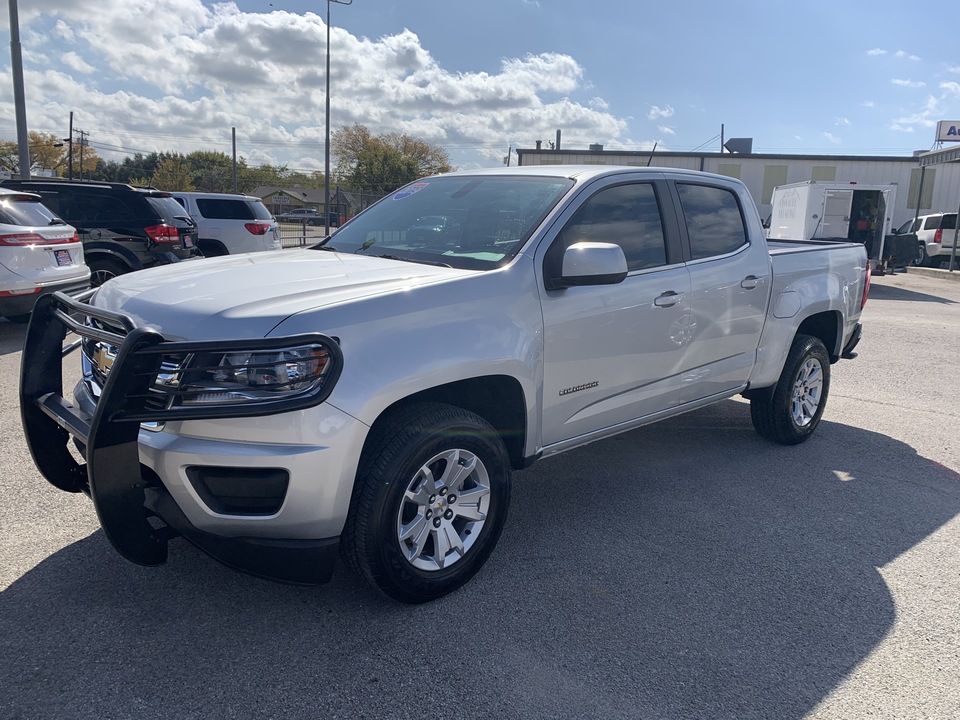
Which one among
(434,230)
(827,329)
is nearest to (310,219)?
(827,329)

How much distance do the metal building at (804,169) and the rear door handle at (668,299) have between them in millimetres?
33742

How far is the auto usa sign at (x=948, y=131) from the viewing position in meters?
47.6

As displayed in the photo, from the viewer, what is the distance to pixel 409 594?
3.05 m

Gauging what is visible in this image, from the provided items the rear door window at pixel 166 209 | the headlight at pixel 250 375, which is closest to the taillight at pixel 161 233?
the rear door window at pixel 166 209

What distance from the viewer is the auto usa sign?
156ft

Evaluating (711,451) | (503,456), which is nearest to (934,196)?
(711,451)

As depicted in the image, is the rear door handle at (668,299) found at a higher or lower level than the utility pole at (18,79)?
lower

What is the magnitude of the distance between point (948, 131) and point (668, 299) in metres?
54.6

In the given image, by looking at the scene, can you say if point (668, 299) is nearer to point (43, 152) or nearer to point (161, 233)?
point (161, 233)

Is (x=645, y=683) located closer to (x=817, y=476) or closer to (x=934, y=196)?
(x=817, y=476)

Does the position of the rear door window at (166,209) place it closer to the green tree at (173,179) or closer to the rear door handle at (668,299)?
the rear door handle at (668,299)

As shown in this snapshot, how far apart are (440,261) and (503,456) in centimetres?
100

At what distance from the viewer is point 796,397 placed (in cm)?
542

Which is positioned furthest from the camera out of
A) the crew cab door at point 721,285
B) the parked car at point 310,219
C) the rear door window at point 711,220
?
the parked car at point 310,219
